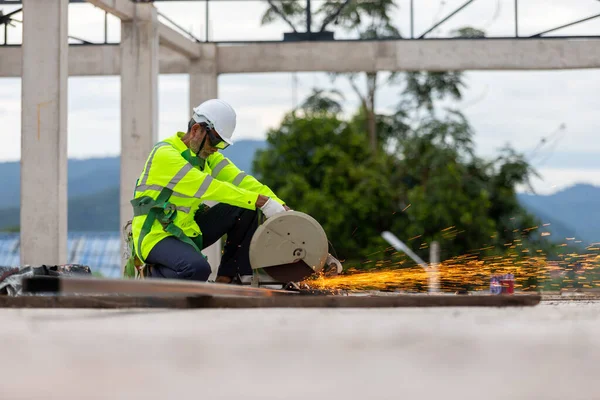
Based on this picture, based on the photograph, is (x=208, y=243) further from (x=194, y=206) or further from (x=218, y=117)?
(x=218, y=117)

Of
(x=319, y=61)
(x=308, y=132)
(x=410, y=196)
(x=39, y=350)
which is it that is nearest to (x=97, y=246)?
(x=308, y=132)

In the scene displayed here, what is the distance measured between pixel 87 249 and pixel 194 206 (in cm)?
3670

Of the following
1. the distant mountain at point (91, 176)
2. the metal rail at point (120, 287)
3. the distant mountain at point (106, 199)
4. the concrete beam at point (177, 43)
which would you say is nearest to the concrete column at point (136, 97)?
the concrete beam at point (177, 43)

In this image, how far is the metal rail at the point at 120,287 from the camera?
3.63 m

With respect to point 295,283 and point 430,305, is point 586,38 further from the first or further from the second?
point 430,305

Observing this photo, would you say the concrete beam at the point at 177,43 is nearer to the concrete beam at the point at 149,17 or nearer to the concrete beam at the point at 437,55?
the concrete beam at the point at 149,17

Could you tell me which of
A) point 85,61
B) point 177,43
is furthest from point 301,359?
point 85,61

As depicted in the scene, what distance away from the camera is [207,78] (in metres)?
16.8

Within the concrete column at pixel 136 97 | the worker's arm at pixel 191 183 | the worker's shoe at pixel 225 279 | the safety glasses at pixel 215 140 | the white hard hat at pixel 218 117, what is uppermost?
the concrete column at pixel 136 97

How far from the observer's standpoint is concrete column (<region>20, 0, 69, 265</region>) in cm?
1063

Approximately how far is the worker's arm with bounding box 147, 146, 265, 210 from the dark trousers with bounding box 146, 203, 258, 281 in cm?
33

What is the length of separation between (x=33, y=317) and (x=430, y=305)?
1615 millimetres

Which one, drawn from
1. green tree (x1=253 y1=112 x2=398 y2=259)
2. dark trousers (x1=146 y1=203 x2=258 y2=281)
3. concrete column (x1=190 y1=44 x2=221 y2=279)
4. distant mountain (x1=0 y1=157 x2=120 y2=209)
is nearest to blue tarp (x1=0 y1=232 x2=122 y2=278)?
green tree (x1=253 y1=112 x2=398 y2=259)

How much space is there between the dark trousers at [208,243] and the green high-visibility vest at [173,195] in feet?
0.27
